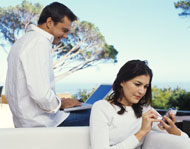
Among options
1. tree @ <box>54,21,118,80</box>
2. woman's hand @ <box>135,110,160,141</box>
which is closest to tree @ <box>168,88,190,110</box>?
woman's hand @ <box>135,110,160,141</box>

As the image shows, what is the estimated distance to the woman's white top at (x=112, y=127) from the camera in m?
1.39

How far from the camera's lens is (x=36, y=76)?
166 cm

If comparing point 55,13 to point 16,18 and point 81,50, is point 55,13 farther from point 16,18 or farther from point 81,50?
point 81,50

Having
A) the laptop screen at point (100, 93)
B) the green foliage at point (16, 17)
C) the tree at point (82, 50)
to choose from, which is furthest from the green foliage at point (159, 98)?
the green foliage at point (16, 17)

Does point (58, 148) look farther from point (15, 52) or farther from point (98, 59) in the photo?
point (98, 59)

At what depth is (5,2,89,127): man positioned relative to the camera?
1.66m

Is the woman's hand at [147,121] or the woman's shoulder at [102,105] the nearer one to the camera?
the woman's hand at [147,121]

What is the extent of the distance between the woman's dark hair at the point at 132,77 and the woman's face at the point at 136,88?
2 centimetres

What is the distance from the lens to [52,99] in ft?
5.52

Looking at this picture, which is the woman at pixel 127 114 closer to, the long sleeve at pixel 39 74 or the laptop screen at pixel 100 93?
the long sleeve at pixel 39 74

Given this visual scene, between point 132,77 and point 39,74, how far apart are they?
497mm

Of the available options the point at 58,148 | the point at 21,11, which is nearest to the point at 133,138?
the point at 58,148

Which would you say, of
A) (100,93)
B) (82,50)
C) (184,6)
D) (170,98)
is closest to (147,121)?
(100,93)

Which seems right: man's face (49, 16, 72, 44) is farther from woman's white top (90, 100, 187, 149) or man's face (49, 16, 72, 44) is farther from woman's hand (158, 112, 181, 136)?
woman's hand (158, 112, 181, 136)
